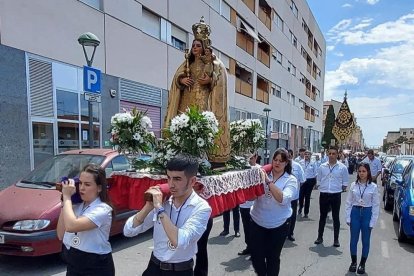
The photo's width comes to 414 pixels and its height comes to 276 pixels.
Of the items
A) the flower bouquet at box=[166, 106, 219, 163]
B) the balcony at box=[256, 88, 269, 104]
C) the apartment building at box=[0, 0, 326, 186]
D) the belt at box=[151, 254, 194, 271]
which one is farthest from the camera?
the balcony at box=[256, 88, 269, 104]

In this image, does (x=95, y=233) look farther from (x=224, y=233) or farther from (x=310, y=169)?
(x=310, y=169)

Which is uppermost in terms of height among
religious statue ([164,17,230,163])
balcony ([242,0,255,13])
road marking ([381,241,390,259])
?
balcony ([242,0,255,13])

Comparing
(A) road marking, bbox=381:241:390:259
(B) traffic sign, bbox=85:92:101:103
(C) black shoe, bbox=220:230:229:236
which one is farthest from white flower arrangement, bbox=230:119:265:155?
(B) traffic sign, bbox=85:92:101:103

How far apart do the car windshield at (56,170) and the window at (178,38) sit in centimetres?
1106

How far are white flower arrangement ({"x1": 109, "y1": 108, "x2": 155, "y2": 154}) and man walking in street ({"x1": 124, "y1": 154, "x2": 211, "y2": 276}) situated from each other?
145 cm

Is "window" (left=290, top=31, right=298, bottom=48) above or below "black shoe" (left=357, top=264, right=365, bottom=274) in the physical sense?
above

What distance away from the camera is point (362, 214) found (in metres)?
5.44

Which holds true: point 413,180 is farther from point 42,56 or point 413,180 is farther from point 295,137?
point 295,137

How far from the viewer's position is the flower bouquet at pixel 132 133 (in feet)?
12.5

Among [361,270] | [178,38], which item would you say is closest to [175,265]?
[361,270]

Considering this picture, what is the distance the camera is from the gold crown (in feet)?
14.4

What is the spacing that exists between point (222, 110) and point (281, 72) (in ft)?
102

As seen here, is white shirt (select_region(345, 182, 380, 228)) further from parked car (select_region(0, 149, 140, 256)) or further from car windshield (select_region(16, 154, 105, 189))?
car windshield (select_region(16, 154, 105, 189))

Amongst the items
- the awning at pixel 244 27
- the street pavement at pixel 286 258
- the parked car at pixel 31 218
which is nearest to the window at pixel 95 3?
the parked car at pixel 31 218
